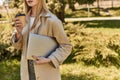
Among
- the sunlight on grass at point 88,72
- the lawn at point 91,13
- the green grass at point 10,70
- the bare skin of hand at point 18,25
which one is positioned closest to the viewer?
the bare skin of hand at point 18,25

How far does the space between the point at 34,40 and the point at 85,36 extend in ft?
16.9

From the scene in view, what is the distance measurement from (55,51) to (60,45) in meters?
0.06

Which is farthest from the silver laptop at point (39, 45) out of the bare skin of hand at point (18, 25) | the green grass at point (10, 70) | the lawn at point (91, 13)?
the lawn at point (91, 13)

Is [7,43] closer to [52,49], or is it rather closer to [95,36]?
[95,36]

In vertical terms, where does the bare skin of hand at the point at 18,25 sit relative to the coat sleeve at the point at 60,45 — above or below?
above

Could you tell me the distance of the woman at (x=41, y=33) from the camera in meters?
2.27

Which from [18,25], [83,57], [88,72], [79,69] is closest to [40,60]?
[18,25]

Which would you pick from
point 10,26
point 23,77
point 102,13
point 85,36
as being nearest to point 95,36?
point 85,36

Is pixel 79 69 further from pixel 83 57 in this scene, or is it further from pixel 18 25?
pixel 18 25

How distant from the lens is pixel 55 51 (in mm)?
2301

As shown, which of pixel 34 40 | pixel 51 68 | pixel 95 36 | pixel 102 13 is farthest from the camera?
pixel 102 13

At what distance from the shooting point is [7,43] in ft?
24.6

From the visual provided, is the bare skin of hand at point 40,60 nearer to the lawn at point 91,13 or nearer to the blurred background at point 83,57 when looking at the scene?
the blurred background at point 83,57

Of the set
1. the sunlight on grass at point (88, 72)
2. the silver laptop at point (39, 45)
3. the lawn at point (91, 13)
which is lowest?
the lawn at point (91, 13)
